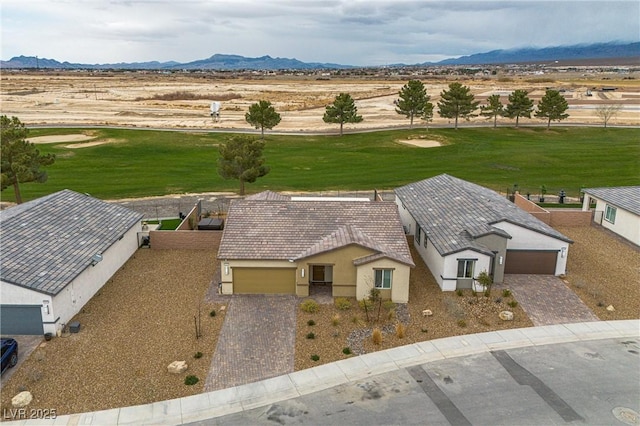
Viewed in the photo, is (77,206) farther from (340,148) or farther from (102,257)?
(340,148)

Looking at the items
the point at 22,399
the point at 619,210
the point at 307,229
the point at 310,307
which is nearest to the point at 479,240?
the point at 307,229

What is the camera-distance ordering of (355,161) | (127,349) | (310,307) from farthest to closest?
(355,161) → (310,307) → (127,349)

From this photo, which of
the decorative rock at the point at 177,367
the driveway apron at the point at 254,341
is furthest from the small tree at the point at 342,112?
the decorative rock at the point at 177,367

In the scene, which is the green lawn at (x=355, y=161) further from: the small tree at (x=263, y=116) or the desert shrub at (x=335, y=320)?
the desert shrub at (x=335, y=320)

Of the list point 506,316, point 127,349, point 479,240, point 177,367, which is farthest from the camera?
point 479,240

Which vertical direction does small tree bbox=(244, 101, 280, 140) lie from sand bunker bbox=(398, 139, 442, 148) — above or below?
above

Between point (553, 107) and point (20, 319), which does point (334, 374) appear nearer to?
point (20, 319)

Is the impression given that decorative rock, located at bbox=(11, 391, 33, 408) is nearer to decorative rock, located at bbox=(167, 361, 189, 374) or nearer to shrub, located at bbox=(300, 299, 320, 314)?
decorative rock, located at bbox=(167, 361, 189, 374)

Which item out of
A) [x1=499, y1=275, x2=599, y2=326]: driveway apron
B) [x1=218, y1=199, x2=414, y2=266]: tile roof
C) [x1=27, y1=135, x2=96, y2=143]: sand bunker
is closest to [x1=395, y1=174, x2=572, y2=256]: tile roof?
[x1=499, y1=275, x2=599, y2=326]: driveway apron

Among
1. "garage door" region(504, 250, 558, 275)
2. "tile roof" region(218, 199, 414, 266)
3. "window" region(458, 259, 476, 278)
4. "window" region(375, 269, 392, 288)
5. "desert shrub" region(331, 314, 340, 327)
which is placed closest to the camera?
"desert shrub" region(331, 314, 340, 327)
